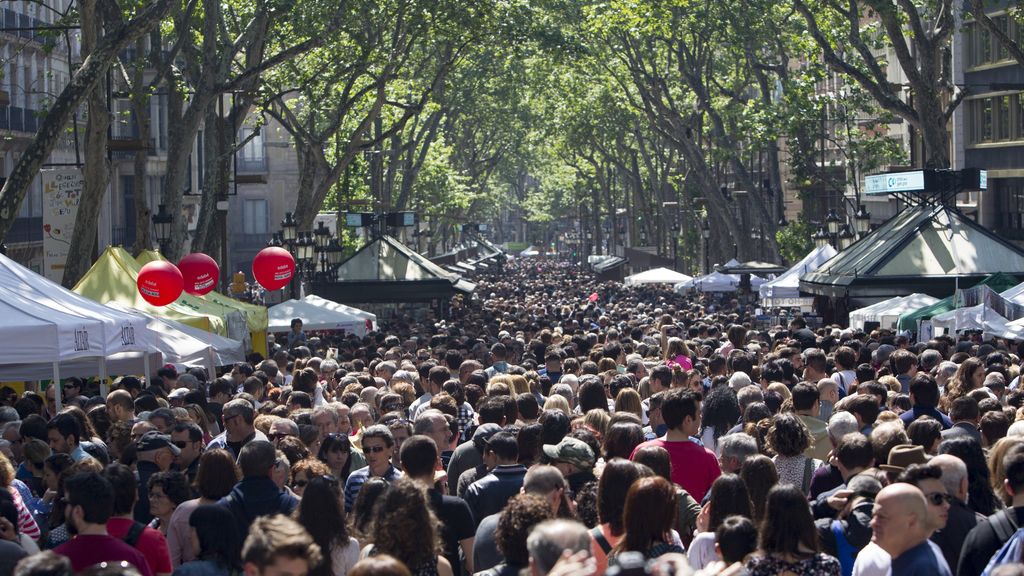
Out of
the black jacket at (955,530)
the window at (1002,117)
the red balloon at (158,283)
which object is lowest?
the black jacket at (955,530)

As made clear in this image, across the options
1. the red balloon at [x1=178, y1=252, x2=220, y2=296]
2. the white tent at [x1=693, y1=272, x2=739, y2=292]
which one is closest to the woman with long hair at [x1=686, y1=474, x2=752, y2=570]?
the red balloon at [x1=178, y1=252, x2=220, y2=296]

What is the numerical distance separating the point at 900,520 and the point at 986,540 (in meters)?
0.70

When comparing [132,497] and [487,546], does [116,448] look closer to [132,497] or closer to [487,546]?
[132,497]

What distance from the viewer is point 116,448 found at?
1003cm

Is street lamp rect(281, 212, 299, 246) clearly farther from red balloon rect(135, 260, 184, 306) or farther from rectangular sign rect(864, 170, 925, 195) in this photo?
red balloon rect(135, 260, 184, 306)

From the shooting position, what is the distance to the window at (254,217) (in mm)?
73250

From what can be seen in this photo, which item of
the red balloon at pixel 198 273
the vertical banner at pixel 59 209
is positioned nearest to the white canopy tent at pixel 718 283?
the red balloon at pixel 198 273

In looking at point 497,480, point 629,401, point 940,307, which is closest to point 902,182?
point 940,307

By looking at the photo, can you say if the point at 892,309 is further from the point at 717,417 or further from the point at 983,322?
the point at 717,417

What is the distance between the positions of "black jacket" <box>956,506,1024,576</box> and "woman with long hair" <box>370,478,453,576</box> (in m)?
2.12

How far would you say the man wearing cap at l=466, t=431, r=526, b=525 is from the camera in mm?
8094

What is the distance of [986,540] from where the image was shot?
20.9 ft

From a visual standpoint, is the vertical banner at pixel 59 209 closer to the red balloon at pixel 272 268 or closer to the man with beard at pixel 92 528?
the red balloon at pixel 272 268

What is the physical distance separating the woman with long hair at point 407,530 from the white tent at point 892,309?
55.5ft
